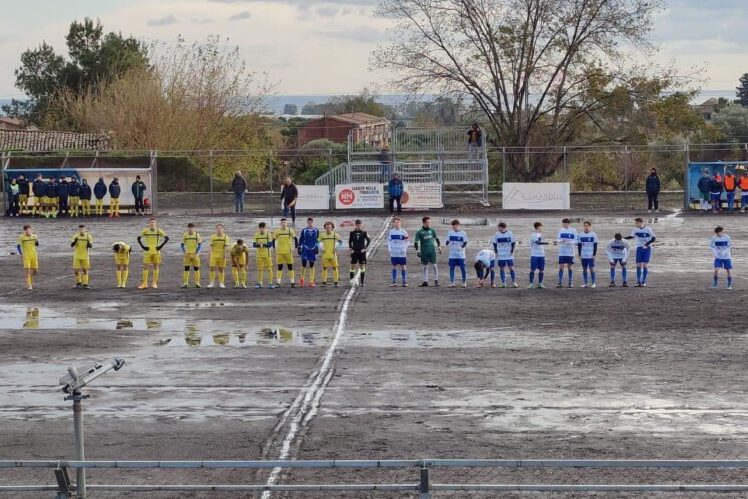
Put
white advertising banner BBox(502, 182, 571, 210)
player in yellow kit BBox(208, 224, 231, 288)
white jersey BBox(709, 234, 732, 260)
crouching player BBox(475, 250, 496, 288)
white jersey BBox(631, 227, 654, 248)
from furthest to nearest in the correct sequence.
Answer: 1. white advertising banner BBox(502, 182, 571, 210)
2. crouching player BBox(475, 250, 496, 288)
3. player in yellow kit BBox(208, 224, 231, 288)
4. white jersey BBox(631, 227, 654, 248)
5. white jersey BBox(709, 234, 732, 260)

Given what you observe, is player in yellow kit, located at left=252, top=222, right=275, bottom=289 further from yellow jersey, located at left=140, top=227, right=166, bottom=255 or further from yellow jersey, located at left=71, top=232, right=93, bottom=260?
yellow jersey, located at left=71, top=232, right=93, bottom=260

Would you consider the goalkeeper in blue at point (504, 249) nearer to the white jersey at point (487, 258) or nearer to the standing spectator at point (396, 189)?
the white jersey at point (487, 258)

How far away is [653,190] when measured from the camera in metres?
48.3

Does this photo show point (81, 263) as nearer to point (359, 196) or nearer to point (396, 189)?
point (396, 189)

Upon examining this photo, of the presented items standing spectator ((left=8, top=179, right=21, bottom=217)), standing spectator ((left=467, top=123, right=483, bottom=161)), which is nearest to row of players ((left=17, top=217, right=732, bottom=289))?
standing spectator ((left=8, top=179, right=21, bottom=217))

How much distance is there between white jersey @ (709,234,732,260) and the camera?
2880cm

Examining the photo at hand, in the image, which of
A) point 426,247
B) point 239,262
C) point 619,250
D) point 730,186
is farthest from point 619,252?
point 730,186

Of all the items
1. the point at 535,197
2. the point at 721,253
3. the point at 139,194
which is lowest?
the point at 721,253

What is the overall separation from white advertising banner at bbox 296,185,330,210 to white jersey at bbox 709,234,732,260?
76.2ft

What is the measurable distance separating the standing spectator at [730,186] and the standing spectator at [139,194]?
24111 mm

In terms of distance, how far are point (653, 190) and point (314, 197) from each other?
46.4 feet

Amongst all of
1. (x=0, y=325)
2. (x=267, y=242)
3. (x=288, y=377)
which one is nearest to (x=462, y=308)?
(x=267, y=242)

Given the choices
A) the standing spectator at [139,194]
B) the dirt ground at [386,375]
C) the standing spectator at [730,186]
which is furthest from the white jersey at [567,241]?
the standing spectator at [139,194]

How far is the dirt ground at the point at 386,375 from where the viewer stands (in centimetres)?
1446
